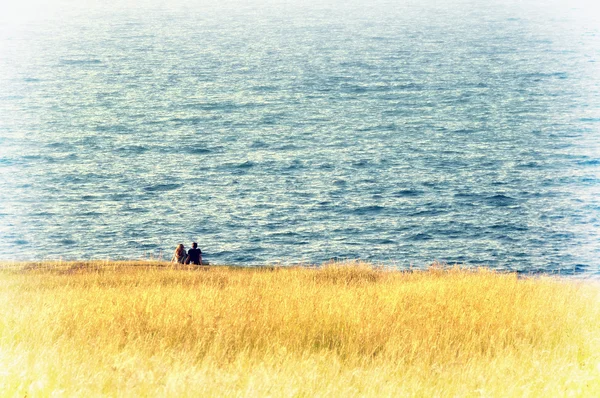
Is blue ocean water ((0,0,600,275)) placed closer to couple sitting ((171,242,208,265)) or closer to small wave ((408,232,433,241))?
small wave ((408,232,433,241))

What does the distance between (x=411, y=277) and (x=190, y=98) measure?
6276cm

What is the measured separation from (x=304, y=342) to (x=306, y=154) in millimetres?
44279

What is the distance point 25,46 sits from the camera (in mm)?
126125

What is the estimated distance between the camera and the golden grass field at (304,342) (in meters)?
8.13

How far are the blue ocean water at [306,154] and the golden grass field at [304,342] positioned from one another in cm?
1925

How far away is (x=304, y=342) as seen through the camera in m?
11.7

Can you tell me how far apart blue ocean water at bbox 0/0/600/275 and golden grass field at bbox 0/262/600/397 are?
19.2m

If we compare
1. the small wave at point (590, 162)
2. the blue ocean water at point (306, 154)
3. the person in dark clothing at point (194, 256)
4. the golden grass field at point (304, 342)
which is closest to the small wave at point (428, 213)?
the blue ocean water at point (306, 154)

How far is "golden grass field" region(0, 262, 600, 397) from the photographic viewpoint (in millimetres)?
8133

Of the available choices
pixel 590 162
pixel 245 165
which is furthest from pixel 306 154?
pixel 590 162

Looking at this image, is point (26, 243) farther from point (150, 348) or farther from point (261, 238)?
point (150, 348)

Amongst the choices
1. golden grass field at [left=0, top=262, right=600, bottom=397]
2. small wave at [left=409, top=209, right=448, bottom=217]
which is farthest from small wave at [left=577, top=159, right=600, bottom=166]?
golden grass field at [left=0, top=262, right=600, bottom=397]

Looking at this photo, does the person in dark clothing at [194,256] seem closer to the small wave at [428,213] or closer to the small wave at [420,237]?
the small wave at [420,237]

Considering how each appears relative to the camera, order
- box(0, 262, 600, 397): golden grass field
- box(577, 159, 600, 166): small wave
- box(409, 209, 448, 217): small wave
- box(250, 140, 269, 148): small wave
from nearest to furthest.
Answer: box(0, 262, 600, 397): golden grass field → box(409, 209, 448, 217): small wave → box(577, 159, 600, 166): small wave → box(250, 140, 269, 148): small wave
